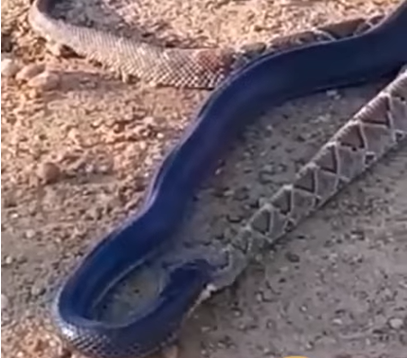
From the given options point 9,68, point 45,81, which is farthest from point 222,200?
point 9,68

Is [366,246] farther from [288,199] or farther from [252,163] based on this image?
[252,163]

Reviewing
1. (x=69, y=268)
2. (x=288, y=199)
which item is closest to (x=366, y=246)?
(x=288, y=199)

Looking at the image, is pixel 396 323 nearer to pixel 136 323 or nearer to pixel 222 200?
pixel 136 323

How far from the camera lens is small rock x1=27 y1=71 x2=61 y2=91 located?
6426 millimetres

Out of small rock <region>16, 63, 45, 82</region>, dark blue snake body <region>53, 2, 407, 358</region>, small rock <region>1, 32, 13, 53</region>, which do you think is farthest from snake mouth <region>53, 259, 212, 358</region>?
small rock <region>1, 32, 13, 53</region>

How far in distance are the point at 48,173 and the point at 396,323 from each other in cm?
169

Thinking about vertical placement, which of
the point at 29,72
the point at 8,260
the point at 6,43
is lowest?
the point at 6,43

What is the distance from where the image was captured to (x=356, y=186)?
546cm

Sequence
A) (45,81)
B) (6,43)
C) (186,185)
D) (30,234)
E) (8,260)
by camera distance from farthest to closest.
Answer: (6,43)
(45,81)
(186,185)
(30,234)
(8,260)

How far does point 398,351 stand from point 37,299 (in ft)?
4.29

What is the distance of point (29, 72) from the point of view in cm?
658

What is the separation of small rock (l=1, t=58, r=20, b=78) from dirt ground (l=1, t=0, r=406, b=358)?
53 mm

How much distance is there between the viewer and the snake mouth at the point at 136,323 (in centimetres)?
452

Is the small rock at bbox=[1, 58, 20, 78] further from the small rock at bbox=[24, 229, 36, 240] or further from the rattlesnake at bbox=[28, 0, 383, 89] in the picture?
the small rock at bbox=[24, 229, 36, 240]
